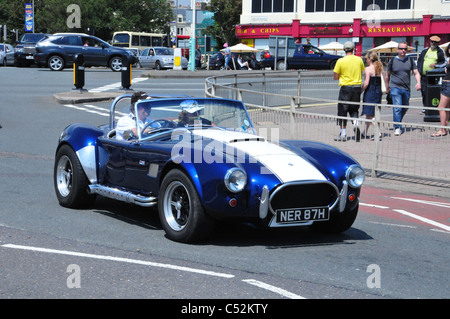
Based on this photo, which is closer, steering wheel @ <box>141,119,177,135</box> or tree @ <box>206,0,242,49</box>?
steering wheel @ <box>141,119,177,135</box>

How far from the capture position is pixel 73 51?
110ft

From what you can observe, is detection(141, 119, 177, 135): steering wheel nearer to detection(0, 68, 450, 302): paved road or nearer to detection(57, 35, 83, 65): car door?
detection(0, 68, 450, 302): paved road

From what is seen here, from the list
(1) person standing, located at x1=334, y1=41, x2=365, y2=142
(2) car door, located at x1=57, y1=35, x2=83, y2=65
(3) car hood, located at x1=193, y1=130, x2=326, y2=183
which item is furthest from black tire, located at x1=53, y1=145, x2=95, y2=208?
(2) car door, located at x1=57, y1=35, x2=83, y2=65

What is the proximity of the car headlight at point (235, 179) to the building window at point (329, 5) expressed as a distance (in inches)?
2321

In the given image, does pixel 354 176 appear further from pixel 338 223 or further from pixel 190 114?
pixel 190 114

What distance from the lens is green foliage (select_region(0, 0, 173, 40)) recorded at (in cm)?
7500

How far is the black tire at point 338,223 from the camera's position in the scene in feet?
22.3

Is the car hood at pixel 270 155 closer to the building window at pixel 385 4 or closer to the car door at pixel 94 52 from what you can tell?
the car door at pixel 94 52

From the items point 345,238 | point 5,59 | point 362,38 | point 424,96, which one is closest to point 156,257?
point 345,238

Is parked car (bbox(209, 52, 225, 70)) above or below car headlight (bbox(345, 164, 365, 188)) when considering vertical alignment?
above

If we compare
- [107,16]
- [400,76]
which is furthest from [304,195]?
[107,16]

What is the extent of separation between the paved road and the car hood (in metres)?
0.69

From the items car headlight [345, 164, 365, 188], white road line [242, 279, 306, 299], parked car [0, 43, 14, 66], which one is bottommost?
white road line [242, 279, 306, 299]
